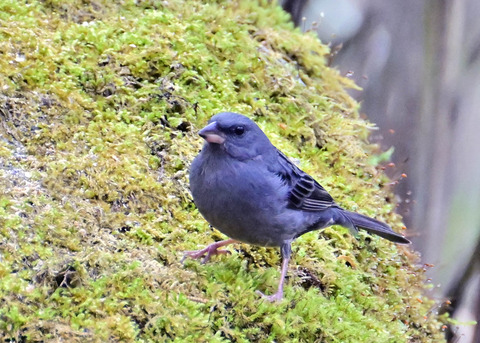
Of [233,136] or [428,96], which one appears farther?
[428,96]

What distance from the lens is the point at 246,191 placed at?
3613 millimetres

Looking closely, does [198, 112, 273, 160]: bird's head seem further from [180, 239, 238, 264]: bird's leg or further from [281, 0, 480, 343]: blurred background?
[281, 0, 480, 343]: blurred background

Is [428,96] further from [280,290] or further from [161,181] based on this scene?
[280,290]

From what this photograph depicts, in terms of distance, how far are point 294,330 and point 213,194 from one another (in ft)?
3.39

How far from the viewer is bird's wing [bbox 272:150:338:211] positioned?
12.9ft

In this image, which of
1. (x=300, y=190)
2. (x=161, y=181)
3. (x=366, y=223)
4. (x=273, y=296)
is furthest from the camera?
(x=366, y=223)

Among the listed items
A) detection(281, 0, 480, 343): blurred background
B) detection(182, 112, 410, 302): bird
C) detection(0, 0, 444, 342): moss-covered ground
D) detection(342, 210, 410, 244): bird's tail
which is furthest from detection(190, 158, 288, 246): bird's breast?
detection(281, 0, 480, 343): blurred background

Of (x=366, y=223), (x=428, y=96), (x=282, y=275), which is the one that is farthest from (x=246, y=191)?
(x=428, y=96)

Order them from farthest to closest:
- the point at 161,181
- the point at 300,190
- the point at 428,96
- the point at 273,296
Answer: the point at 428,96, the point at 161,181, the point at 300,190, the point at 273,296

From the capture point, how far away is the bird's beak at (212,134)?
3588 millimetres

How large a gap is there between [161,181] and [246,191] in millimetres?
847

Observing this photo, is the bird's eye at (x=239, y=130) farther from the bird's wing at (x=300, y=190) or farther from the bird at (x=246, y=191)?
the bird's wing at (x=300, y=190)

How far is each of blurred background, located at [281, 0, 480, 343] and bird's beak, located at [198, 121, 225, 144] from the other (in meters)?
4.83

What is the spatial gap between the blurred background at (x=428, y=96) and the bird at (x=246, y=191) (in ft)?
14.9
